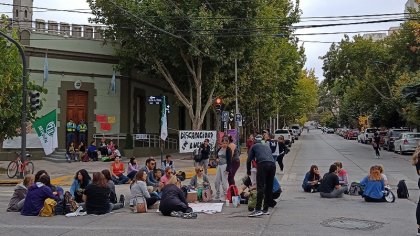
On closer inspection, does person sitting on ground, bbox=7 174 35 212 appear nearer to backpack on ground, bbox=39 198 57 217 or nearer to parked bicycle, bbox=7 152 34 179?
backpack on ground, bbox=39 198 57 217

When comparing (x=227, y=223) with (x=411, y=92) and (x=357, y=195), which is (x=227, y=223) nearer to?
(x=357, y=195)

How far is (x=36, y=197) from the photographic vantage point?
446 inches

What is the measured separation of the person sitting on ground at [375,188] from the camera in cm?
1299

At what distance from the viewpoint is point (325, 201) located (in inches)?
524

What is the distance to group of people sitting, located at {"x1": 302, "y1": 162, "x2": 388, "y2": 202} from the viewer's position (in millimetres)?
13055

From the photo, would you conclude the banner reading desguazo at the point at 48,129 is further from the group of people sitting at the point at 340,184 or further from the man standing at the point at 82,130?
the group of people sitting at the point at 340,184

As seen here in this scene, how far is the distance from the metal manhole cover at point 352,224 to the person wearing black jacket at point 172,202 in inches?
121

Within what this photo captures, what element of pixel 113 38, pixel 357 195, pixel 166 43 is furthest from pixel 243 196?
pixel 113 38

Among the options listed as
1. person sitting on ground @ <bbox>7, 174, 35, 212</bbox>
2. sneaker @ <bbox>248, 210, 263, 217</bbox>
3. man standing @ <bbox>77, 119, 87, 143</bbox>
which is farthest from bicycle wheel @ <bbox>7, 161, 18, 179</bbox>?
sneaker @ <bbox>248, 210, 263, 217</bbox>

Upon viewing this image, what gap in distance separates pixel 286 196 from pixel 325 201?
4.79 ft

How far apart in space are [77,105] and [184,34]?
336 inches

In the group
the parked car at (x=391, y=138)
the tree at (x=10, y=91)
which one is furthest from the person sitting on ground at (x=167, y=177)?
the parked car at (x=391, y=138)

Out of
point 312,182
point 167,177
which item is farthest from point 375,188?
point 167,177

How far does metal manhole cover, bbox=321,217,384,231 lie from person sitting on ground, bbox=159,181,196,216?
3063 mm
